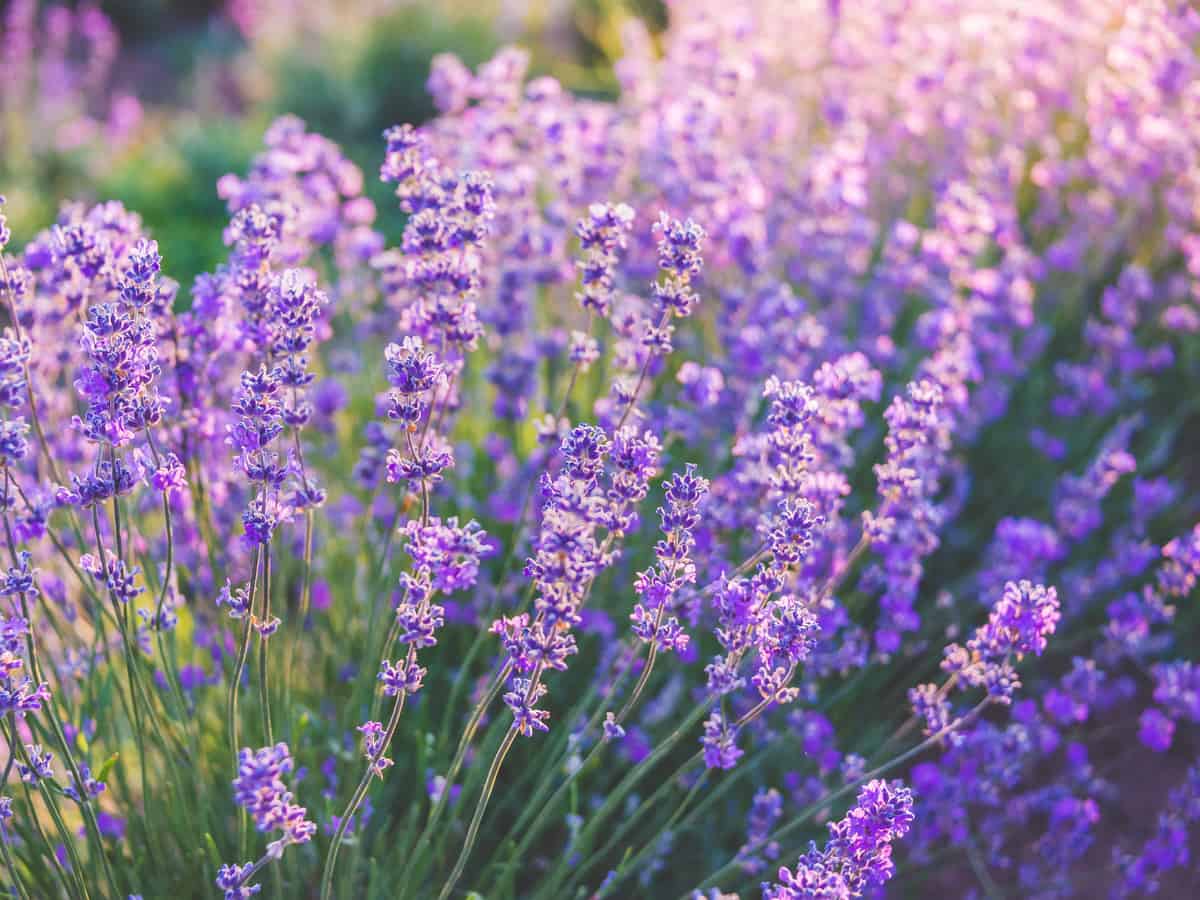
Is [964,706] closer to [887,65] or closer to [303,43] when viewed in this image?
[887,65]

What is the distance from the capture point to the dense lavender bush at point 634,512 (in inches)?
68.4

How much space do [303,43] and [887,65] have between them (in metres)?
6.08

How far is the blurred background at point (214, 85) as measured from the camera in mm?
7391

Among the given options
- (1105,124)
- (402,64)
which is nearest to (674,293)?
(1105,124)

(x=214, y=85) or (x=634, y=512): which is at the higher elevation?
(x=214, y=85)

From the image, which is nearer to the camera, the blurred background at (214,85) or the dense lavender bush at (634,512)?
the dense lavender bush at (634,512)

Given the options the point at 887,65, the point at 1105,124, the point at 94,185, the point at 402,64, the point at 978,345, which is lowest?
the point at 978,345

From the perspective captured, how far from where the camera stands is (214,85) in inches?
445

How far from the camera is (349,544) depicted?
10.6 ft

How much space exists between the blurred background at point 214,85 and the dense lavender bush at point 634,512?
3317 millimetres

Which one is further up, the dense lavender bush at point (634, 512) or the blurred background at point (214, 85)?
the blurred background at point (214, 85)

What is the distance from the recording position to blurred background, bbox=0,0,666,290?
739cm

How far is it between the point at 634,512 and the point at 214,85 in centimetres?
1093

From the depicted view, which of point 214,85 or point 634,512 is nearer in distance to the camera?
point 634,512
